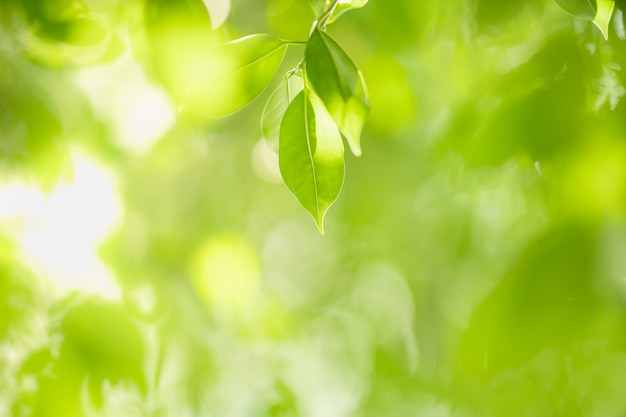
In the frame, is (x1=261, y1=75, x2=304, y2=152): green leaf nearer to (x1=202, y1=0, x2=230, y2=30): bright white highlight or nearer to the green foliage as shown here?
the green foliage

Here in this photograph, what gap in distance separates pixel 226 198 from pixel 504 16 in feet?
2.84

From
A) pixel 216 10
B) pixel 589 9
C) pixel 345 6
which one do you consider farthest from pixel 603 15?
pixel 216 10

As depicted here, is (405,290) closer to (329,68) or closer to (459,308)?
(459,308)

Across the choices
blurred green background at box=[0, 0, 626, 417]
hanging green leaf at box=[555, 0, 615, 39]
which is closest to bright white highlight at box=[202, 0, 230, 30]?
blurred green background at box=[0, 0, 626, 417]

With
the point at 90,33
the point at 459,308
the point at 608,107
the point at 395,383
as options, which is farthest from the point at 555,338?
the point at 395,383

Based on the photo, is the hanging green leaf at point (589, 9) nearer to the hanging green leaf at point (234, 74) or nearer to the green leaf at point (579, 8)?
the green leaf at point (579, 8)

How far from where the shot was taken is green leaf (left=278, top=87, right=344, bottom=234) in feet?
1.23

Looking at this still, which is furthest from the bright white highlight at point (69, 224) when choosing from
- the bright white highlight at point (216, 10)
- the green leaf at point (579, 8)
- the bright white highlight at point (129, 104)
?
the green leaf at point (579, 8)

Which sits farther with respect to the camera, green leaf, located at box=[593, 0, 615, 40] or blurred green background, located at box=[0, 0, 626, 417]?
blurred green background, located at box=[0, 0, 626, 417]

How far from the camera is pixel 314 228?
1.57m

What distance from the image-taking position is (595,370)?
732 mm

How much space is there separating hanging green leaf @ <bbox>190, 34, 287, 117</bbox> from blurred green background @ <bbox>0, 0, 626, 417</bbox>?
0.05 m

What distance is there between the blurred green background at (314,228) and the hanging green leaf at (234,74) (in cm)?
5

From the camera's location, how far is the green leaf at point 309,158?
0.37 metres
